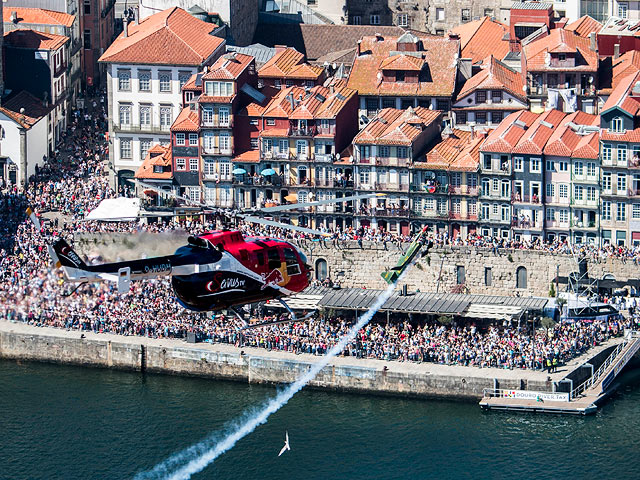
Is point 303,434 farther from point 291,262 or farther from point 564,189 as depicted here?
point 564,189

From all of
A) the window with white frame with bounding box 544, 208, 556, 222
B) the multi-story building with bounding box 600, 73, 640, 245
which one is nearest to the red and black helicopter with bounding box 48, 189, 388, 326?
the window with white frame with bounding box 544, 208, 556, 222

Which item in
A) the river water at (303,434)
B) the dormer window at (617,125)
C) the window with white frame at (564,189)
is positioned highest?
the dormer window at (617,125)

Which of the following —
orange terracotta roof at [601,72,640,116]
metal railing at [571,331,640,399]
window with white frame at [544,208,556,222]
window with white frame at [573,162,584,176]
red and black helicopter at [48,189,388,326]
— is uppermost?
orange terracotta roof at [601,72,640,116]

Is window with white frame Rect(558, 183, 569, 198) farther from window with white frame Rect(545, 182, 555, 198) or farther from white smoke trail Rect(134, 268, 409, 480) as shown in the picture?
white smoke trail Rect(134, 268, 409, 480)

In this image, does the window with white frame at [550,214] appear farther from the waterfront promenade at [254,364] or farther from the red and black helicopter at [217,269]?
the red and black helicopter at [217,269]

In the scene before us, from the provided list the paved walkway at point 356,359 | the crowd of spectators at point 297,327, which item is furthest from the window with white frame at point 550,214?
the paved walkway at point 356,359

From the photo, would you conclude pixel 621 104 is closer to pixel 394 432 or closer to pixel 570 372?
pixel 570 372
